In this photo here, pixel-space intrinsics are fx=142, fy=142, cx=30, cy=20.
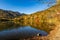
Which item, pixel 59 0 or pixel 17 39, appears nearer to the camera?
pixel 59 0

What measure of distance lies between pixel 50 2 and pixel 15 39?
15798mm

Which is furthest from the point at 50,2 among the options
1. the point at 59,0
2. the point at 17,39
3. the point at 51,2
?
the point at 17,39

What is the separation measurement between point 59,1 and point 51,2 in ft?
30.2

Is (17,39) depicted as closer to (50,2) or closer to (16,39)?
(16,39)

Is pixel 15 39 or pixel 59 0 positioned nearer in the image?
pixel 59 0

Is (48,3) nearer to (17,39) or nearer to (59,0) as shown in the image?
(59,0)

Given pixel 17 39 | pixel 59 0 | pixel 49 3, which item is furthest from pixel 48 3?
pixel 17 39

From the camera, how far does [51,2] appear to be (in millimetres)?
21469

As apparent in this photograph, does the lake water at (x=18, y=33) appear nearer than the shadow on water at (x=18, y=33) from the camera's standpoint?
No

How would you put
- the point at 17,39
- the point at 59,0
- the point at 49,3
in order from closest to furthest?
the point at 49,3
the point at 59,0
the point at 17,39

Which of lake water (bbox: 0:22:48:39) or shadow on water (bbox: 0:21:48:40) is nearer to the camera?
shadow on water (bbox: 0:21:48:40)

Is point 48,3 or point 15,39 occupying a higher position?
point 48,3

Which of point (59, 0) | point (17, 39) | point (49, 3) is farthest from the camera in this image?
point (17, 39)

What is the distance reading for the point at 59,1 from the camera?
98.7ft
